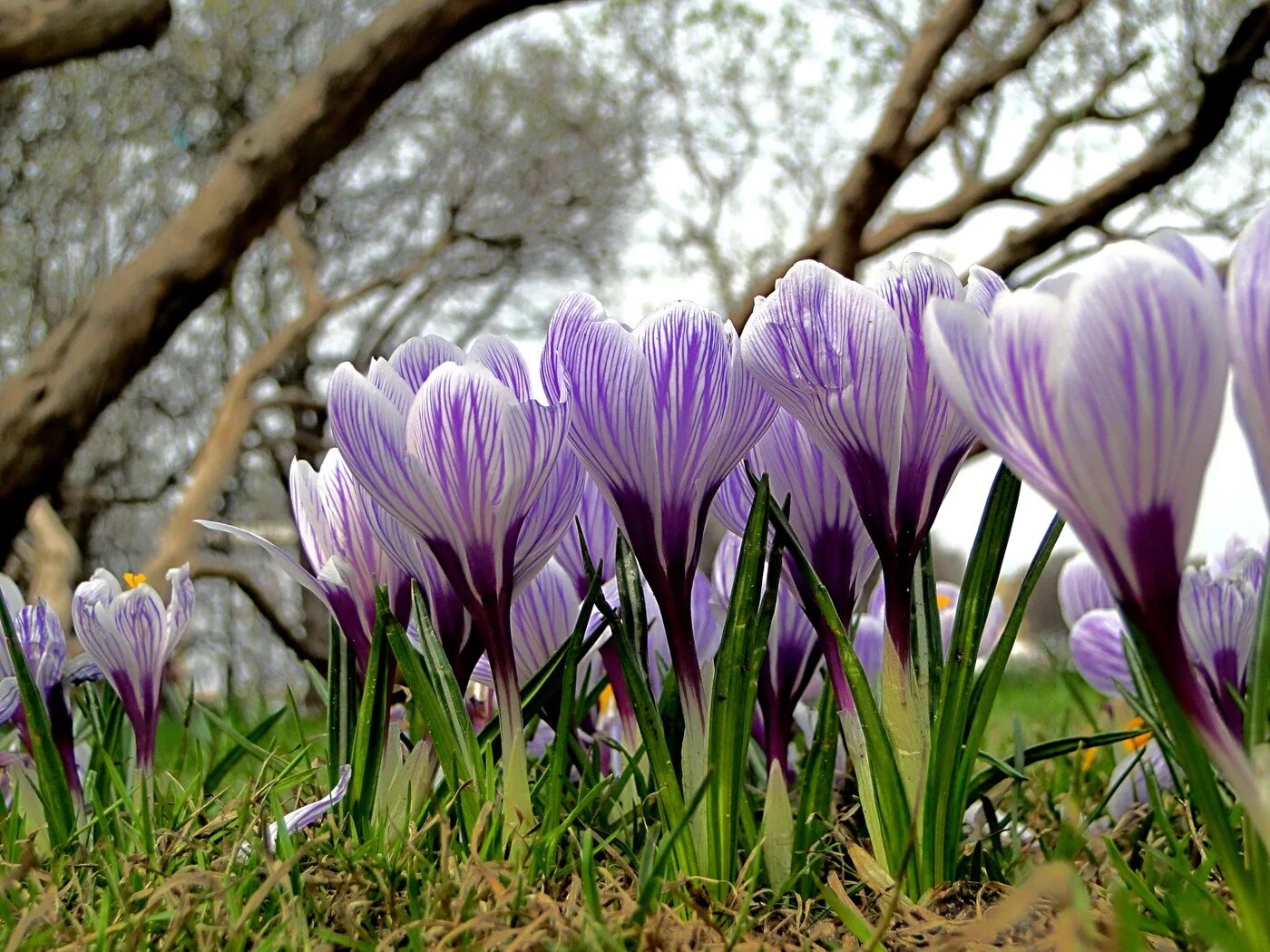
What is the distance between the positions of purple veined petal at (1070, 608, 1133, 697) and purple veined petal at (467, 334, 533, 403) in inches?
25.1

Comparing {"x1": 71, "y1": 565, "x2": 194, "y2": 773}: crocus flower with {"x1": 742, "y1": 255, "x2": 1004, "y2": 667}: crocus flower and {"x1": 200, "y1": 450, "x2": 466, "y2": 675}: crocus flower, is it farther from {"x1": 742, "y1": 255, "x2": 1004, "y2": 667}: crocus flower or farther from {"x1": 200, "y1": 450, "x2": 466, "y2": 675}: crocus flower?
{"x1": 742, "y1": 255, "x2": 1004, "y2": 667}: crocus flower

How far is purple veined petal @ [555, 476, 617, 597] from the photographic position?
94 centimetres

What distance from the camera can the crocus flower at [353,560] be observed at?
81 centimetres

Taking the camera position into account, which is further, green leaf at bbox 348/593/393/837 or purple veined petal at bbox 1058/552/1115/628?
purple veined petal at bbox 1058/552/1115/628

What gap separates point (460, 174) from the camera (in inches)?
431

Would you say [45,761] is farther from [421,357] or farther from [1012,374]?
[1012,374]

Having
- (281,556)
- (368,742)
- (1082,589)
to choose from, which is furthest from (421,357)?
(1082,589)

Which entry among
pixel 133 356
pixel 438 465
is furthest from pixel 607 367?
pixel 133 356

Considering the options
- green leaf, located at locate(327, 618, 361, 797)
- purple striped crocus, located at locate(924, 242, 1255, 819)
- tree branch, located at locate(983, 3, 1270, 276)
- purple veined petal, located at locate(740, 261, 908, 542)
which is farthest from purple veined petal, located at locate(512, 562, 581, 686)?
tree branch, located at locate(983, 3, 1270, 276)

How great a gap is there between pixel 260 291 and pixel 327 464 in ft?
34.9

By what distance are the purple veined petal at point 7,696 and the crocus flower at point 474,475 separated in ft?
1.49

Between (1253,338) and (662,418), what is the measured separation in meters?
0.34

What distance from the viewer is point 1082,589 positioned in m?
1.22

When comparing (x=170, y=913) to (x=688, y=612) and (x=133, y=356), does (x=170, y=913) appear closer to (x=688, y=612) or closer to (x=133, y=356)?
(x=688, y=612)
